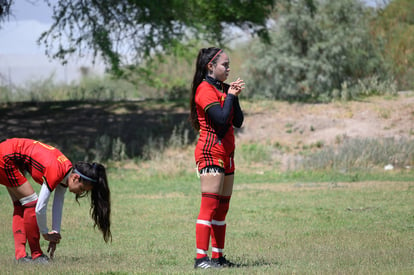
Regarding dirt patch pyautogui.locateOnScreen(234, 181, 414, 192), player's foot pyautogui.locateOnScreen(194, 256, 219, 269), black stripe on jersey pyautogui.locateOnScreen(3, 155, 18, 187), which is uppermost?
black stripe on jersey pyautogui.locateOnScreen(3, 155, 18, 187)

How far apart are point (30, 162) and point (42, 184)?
301 millimetres

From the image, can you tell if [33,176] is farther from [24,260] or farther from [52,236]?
[24,260]

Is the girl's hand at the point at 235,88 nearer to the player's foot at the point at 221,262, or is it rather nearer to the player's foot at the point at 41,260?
the player's foot at the point at 221,262

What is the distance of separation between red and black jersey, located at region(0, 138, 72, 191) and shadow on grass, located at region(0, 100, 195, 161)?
45.3 feet

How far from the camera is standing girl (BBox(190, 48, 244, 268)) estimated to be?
7.06m

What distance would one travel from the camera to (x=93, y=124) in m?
25.2

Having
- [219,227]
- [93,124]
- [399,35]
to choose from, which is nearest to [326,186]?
[219,227]

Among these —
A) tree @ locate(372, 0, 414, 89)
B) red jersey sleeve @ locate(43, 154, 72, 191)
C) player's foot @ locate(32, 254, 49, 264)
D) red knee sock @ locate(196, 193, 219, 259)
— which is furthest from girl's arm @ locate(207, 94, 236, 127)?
tree @ locate(372, 0, 414, 89)

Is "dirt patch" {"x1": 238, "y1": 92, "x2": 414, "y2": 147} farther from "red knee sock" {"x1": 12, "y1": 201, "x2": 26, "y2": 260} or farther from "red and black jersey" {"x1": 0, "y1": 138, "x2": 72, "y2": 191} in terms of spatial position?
"red and black jersey" {"x1": 0, "y1": 138, "x2": 72, "y2": 191}

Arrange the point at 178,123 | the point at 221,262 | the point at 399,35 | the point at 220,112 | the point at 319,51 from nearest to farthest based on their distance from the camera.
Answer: the point at 220,112
the point at 221,262
the point at 178,123
the point at 319,51
the point at 399,35

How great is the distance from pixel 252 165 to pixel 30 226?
13926mm

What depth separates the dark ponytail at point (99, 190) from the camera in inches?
292

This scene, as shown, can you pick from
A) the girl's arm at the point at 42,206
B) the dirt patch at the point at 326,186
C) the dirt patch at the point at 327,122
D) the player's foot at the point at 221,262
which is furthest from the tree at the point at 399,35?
the girl's arm at the point at 42,206

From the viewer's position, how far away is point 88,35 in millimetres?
24328
